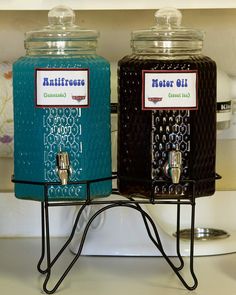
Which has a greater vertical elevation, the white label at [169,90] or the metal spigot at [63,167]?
the white label at [169,90]

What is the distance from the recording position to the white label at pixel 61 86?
107 centimetres

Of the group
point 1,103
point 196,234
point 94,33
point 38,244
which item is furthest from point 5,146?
point 94,33

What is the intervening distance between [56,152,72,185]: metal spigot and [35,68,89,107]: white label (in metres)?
0.07

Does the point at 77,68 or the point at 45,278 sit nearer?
the point at 77,68

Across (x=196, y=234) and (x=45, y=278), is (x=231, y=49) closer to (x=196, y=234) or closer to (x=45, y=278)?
(x=196, y=234)

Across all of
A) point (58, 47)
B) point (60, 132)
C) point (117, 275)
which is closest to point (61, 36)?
point (58, 47)

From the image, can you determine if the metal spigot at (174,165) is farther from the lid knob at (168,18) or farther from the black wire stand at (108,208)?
the lid knob at (168,18)

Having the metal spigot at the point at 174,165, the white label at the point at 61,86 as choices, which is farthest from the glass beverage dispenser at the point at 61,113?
the metal spigot at the point at 174,165

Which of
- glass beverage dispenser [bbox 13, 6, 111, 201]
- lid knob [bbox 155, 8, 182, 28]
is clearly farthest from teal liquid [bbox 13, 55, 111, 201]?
lid knob [bbox 155, 8, 182, 28]

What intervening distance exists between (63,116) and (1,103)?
632mm

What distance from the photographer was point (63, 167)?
3.52ft

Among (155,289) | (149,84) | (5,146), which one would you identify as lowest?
(155,289)
